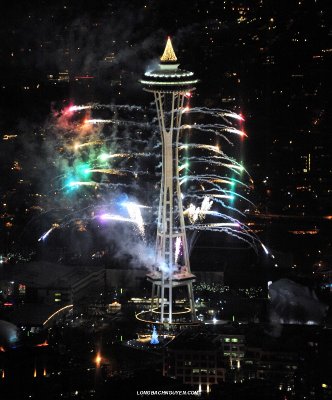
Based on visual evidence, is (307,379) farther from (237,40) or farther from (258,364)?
(237,40)

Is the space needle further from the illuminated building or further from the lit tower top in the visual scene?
the illuminated building

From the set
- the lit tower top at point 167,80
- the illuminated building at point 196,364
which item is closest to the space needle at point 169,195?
the lit tower top at point 167,80

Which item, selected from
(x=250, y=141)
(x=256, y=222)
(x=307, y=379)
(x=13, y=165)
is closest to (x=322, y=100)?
(x=250, y=141)

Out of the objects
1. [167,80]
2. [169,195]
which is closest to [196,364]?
[169,195]

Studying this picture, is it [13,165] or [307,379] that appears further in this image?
[13,165]

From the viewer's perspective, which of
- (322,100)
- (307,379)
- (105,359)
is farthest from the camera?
(322,100)

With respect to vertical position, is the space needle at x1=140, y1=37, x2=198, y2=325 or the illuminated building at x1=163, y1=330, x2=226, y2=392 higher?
the space needle at x1=140, y1=37, x2=198, y2=325

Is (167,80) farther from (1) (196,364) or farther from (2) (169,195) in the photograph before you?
(1) (196,364)

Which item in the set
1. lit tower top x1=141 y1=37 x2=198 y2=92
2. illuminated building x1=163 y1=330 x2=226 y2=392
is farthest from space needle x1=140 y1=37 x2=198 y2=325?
illuminated building x1=163 y1=330 x2=226 y2=392
